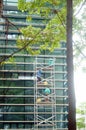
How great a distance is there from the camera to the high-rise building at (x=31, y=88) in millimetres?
30906

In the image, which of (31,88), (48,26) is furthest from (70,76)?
(31,88)

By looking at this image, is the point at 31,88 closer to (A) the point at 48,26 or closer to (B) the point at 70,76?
(A) the point at 48,26

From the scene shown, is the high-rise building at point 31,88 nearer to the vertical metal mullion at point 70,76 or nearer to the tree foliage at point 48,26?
the tree foliage at point 48,26

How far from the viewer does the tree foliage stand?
8.71m

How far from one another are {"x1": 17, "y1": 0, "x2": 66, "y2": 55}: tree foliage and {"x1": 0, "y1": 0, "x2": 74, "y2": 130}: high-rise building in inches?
825

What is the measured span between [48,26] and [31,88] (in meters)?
22.2

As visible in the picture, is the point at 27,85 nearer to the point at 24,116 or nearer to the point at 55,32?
Answer: the point at 24,116

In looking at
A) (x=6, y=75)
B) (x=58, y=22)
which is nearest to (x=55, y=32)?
(x=58, y=22)

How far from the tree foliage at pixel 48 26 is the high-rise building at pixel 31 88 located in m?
21.0

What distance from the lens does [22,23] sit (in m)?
31.2

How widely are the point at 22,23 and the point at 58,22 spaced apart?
22139 mm

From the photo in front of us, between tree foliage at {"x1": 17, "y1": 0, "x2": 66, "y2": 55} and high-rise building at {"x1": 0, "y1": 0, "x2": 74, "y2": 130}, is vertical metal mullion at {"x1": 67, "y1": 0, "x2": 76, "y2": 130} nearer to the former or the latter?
tree foliage at {"x1": 17, "y1": 0, "x2": 66, "y2": 55}

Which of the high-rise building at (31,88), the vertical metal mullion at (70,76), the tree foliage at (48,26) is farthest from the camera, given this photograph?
the high-rise building at (31,88)

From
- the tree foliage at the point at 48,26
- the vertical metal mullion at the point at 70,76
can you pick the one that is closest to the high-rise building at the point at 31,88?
the tree foliage at the point at 48,26
